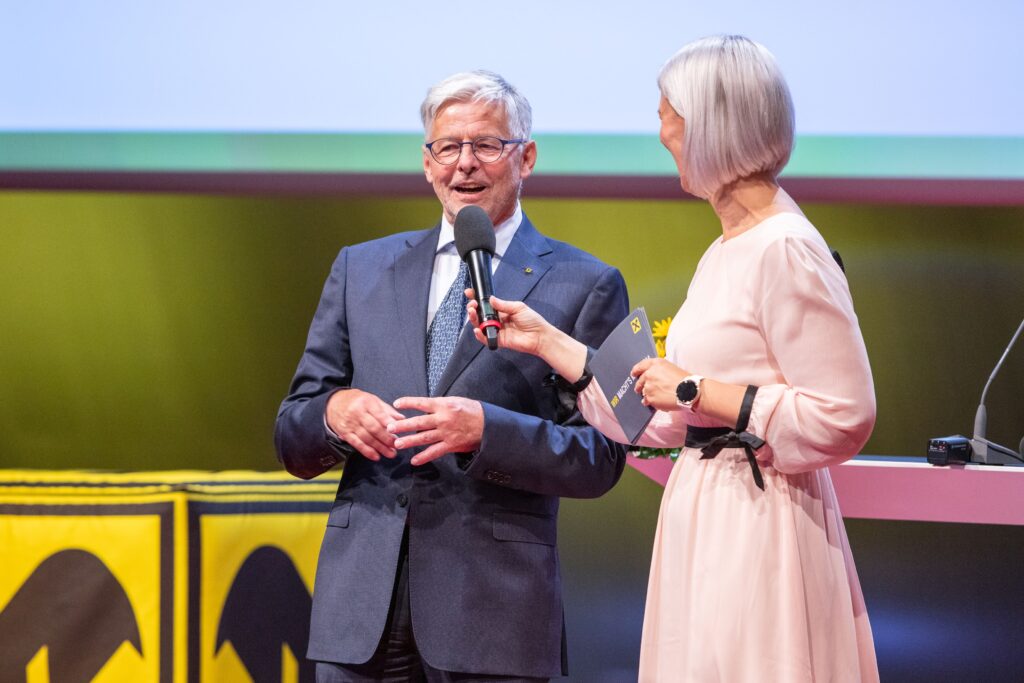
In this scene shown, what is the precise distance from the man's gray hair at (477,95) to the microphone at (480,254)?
0.30 metres

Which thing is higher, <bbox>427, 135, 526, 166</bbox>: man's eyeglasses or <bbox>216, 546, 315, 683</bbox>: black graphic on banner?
<bbox>427, 135, 526, 166</bbox>: man's eyeglasses

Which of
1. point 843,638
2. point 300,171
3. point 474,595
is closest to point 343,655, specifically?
point 474,595

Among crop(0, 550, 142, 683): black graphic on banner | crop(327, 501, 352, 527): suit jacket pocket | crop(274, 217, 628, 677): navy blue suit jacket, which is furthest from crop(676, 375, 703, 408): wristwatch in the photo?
crop(0, 550, 142, 683): black graphic on banner

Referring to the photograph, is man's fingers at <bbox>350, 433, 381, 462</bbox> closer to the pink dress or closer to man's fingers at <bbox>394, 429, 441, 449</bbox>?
man's fingers at <bbox>394, 429, 441, 449</bbox>

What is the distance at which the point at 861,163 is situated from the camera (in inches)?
115

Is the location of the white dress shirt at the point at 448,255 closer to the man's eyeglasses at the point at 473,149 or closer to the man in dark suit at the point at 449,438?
the man in dark suit at the point at 449,438

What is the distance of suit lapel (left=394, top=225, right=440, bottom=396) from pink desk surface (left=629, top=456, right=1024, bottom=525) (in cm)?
82

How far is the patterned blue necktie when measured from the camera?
1948 millimetres

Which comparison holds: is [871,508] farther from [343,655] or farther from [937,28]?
[937,28]

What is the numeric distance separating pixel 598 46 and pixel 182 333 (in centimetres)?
156

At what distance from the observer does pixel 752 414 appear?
4.53 feet

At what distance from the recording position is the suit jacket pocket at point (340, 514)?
1.93 meters

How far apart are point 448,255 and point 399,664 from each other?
79 cm

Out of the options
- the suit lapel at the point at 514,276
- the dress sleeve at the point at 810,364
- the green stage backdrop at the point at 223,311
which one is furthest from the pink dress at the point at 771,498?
the green stage backdrop at the point at 223,311
